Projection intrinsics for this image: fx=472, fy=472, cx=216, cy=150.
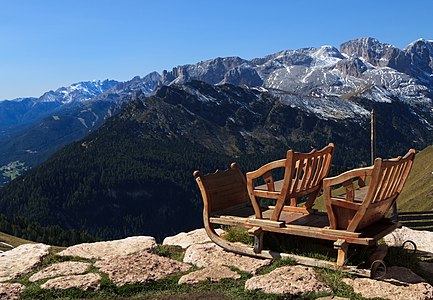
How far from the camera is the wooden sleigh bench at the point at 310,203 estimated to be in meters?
9.42

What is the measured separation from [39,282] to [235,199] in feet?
17.6

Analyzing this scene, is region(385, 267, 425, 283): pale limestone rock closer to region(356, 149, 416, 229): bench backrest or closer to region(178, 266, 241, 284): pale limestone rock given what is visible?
region(356, 149, 416, 229): bench backrest

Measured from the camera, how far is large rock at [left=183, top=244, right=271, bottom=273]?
1036cm

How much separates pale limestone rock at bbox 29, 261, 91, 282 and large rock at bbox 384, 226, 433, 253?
25.7 ft

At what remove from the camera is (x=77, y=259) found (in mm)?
11586

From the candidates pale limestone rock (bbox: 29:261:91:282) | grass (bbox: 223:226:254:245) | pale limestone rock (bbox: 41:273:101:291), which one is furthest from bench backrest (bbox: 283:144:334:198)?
pale limestone rock (bbox: 29:261:91:282)

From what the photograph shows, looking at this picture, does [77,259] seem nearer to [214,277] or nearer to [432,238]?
[214,277]

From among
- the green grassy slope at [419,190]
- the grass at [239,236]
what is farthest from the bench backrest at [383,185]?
the green grassy slope at [419,190]

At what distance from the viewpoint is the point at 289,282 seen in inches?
357

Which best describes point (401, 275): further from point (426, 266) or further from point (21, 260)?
point (21, 260)

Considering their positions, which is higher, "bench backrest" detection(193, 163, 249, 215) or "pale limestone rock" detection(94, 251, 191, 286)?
"bench backrest" detection(193, 163, 249, 215)

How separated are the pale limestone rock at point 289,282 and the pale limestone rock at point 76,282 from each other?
10.1 feet

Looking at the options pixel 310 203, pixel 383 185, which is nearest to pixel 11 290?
pixel 310 203

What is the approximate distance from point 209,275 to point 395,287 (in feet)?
11.9
